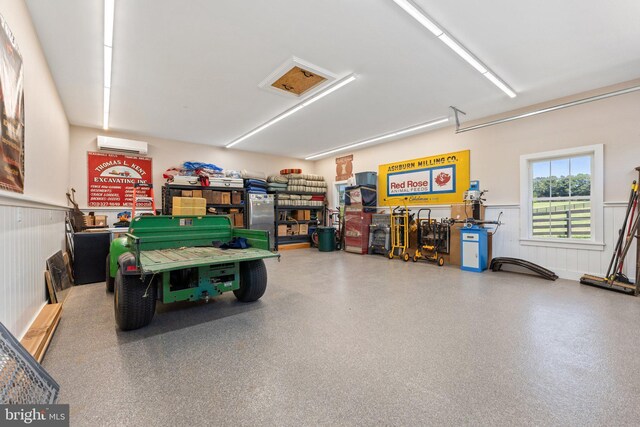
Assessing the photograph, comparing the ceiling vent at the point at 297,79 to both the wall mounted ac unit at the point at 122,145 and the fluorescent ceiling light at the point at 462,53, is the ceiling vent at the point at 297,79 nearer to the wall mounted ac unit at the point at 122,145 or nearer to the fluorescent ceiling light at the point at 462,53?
the fluorescent ceiling light at the point at 462,53

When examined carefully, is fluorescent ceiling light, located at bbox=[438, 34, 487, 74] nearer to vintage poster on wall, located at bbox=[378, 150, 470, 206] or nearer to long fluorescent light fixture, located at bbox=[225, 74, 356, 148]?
long fluorescent light fixture, located at bbox=[225, 74, 356, 148]

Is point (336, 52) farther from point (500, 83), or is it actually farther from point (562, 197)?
point (562, 197)

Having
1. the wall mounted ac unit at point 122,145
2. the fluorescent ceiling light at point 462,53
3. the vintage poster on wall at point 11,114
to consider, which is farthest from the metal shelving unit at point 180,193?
the fluorescent ceiling light at point 462,53

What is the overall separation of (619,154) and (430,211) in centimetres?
340

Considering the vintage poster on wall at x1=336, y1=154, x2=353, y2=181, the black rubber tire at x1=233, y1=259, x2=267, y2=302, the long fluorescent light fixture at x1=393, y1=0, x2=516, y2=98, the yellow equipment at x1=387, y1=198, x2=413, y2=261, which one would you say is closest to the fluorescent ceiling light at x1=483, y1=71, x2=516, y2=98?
the long fluorescent light fixture at x1=393, y1=0, x2=516, y2=98

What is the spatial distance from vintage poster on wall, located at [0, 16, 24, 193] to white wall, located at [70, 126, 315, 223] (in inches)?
190

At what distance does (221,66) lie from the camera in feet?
12.8

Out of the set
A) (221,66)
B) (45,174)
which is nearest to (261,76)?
(221,66)

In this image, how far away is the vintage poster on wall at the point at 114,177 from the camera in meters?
6.54

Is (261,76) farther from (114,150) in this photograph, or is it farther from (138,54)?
(114,150)

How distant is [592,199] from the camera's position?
463 centimetres

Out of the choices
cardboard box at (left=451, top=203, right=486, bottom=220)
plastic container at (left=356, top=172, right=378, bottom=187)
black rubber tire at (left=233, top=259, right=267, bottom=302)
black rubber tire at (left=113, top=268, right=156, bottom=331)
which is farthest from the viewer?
plastic container at (left=356, top=172, right=378, bottom=187)

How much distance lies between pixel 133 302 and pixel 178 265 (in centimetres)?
66

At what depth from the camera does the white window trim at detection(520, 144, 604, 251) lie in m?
4.49
